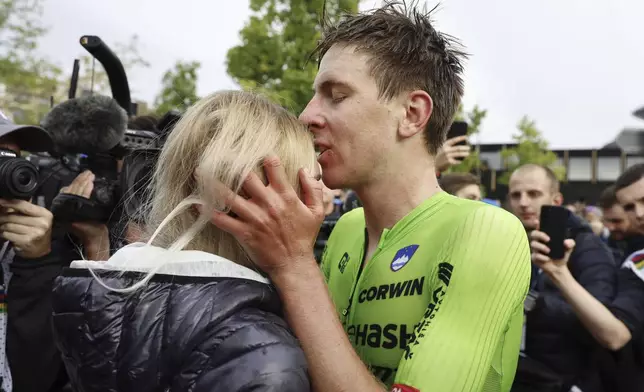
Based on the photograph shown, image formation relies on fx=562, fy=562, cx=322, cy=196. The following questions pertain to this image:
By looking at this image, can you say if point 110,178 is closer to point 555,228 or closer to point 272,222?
point 272,222

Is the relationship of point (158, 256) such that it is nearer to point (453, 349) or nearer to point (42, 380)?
point (453, 349)

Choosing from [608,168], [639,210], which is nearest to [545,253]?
[639,210]

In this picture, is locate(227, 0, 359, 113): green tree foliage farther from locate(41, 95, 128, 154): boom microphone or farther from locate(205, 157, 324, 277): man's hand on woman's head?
locate(205, 157, 324, 277): man's hand on woman's head

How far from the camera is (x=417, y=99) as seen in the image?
Result: 2002 millimetres

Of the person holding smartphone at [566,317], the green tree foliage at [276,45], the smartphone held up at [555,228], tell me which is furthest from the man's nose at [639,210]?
the green tree foliage at [276,45]

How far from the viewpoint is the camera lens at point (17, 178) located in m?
2.27

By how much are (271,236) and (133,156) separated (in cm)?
127

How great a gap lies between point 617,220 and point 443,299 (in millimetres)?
3523

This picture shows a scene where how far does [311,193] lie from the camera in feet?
5.09

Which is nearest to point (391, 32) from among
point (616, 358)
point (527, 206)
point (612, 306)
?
point (612, 306)

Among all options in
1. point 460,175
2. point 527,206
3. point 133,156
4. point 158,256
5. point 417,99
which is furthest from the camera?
point 460,175

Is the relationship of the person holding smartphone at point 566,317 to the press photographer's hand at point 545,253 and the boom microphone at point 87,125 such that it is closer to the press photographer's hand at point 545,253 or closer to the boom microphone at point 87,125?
the press photographer's hand at point 545,253

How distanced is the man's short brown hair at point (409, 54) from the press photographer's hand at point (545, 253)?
1.52 meters

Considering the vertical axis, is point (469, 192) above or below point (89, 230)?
below
